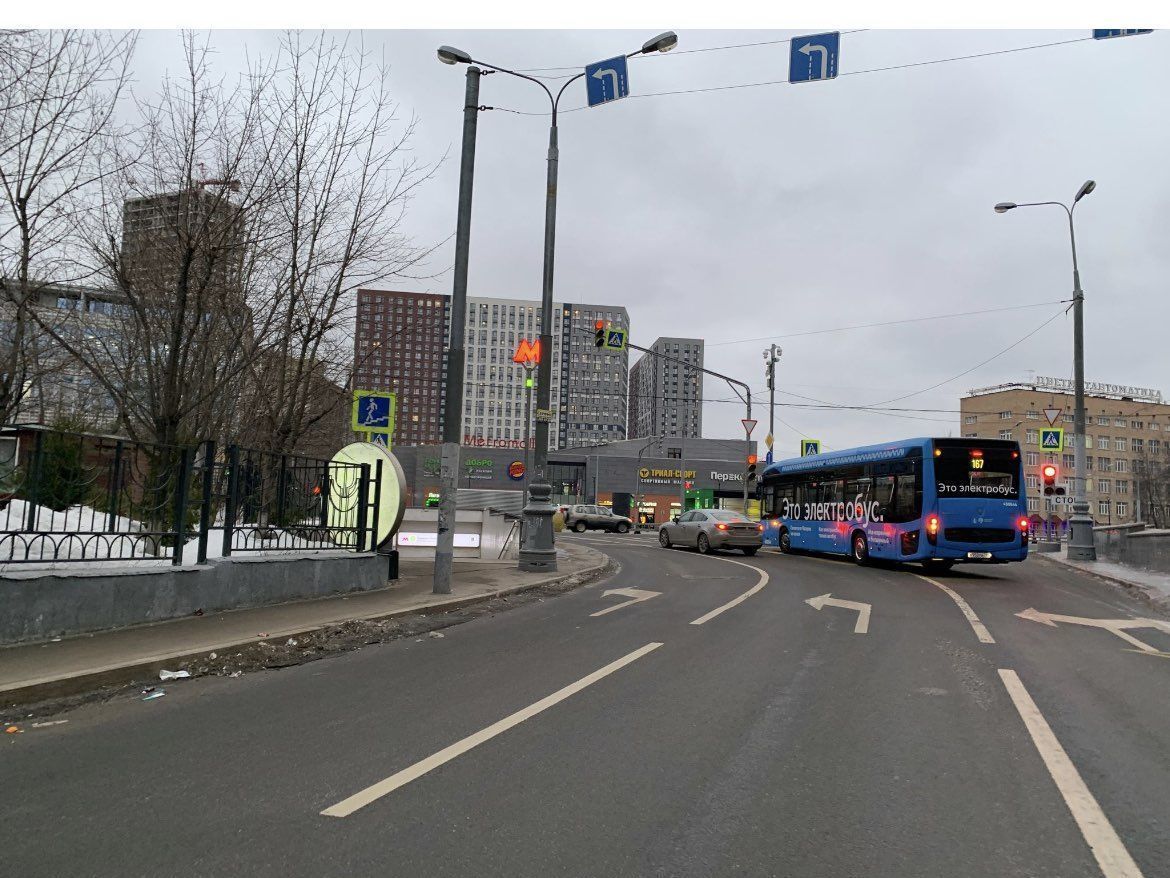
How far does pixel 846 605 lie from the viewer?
38.2 ft

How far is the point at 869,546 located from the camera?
64.5 feet

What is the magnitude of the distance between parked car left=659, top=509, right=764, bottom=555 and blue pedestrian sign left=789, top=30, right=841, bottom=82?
48.4 ft

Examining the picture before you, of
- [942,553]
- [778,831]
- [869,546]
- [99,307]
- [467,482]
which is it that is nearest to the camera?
[778,831]

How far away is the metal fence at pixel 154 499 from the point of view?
6812mm

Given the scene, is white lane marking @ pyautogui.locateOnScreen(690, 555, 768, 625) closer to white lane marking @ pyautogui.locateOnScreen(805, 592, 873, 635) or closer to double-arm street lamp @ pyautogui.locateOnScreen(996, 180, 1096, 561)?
white lane marking @ pyautogui.locateOnScreen(805, 592, 873, 635)

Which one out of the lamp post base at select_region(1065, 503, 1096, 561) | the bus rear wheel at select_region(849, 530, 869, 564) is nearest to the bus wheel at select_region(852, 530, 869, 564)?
the bus rear wheel at select_region(849, 530, 869, 564)

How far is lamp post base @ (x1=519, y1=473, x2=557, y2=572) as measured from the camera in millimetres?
15586

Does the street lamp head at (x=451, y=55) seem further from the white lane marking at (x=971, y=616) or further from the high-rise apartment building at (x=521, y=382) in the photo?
the high-rise apartment building at (x=521, y=382)

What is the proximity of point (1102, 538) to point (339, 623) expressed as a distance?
26.9 meters

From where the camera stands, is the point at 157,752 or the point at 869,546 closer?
the point at 157,752

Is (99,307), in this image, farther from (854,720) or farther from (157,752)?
(854,720)

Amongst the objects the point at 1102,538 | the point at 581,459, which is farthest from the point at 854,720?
the point at 581,459

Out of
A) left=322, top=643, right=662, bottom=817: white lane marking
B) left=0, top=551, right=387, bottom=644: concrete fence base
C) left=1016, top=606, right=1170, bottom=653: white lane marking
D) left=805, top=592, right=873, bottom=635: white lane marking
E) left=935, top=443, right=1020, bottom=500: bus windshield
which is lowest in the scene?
left=805, top=592, right=873, bottom=635: white lane marking

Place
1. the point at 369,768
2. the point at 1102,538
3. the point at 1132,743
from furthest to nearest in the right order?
the point at 1102,538 → the point at 1132,743 → the point at 369,768
